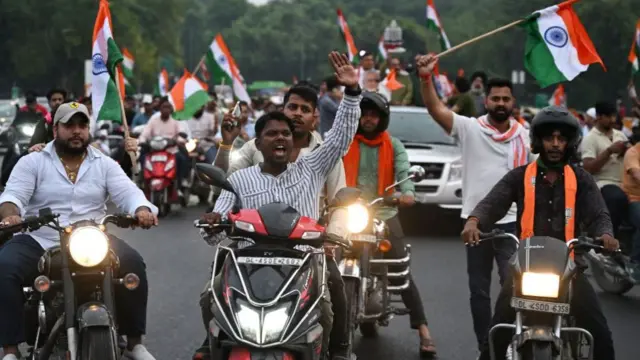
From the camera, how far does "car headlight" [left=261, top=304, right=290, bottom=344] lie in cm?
607

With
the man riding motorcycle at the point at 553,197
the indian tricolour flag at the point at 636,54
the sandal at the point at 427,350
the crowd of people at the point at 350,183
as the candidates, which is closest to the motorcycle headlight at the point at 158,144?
the indian tricolour flag at the point at 636,54

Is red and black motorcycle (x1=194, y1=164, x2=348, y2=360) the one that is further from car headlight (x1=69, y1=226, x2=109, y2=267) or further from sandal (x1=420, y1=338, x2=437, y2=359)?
sandal (x1=420, y1=338, x2=437, y2=359)

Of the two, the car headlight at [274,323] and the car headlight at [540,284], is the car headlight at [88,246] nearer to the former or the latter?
the car headlight at [274,323]

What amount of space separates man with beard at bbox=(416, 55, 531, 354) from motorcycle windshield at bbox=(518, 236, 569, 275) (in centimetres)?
211

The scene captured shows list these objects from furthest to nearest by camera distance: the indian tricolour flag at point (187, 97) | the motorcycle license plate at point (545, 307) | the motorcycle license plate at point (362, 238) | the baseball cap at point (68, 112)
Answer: the indian tricolour flag at point (187, 97) < the motorcycle license plate at point (362, 238) < the baseball cap at point (68, 112) < the motorcycle license plate at point (545, 307)

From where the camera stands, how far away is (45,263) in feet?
23.2

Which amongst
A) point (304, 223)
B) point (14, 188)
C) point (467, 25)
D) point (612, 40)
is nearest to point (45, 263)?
point (14, 188)

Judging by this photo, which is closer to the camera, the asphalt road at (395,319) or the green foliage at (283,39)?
the asphalt road at (395,319)

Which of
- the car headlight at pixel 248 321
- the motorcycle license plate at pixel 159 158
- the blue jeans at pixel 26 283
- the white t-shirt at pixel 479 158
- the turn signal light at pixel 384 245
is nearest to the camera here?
the car headlight at pixel 248 321

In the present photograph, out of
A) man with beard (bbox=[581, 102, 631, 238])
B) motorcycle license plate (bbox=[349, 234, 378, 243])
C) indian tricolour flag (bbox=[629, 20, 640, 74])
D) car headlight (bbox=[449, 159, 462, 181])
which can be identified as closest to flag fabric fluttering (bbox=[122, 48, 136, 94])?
car headlight (bbox=[449, 159, 462, 181])

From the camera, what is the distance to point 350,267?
28.2ft

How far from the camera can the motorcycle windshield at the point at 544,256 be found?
6469 millimetres

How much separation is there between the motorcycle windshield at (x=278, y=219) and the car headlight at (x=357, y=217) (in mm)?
2028

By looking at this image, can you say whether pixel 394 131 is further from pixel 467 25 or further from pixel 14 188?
pixel 467 25
